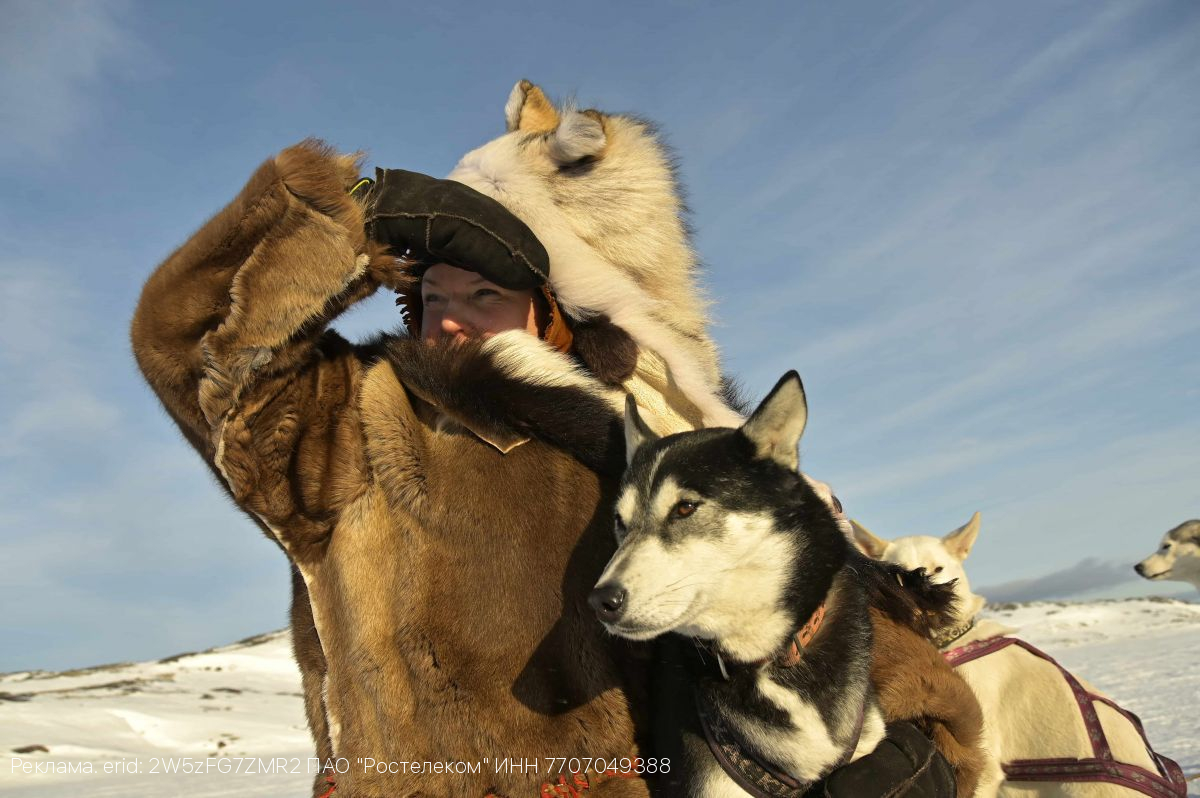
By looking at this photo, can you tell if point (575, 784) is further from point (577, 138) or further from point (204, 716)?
point (204, 716)

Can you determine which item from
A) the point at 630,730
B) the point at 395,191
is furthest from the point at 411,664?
the point at 395,191

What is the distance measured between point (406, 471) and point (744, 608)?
0.96 meters

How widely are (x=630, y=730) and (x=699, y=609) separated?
362mm

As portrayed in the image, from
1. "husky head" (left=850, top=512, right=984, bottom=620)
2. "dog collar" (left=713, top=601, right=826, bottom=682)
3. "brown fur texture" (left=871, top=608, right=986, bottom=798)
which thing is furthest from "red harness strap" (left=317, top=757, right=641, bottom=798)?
"husky head" (left=850, top=512, right=984, bottom=620)

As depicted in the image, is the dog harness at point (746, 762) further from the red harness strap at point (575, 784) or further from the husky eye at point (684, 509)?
the husky eye at point (684, 509)

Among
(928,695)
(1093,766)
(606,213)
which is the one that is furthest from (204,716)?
(928,695)

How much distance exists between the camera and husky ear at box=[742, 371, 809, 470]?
7.88 feet

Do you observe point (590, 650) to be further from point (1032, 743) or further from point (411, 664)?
point (1032, 743)

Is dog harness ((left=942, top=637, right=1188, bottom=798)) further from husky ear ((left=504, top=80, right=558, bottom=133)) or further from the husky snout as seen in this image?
husky ear ((left=504, top=80, right=558, bottom=133))

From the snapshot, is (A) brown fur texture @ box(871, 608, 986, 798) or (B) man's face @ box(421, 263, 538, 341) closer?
(A) brown fur texture @ box(871, 608, 986, 798)

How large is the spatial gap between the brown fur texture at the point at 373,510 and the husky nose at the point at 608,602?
18 centimetres

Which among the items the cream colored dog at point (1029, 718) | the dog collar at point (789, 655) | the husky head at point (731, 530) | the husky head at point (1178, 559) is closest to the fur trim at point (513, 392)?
the husky head at point (731, 530)

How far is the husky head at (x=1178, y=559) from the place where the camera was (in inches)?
522

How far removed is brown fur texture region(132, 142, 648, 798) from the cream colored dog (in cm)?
241
